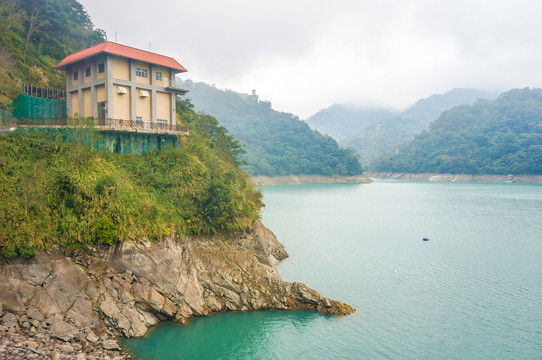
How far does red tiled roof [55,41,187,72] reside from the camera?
22.9 metres

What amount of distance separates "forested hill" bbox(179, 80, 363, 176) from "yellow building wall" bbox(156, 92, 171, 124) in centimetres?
6012

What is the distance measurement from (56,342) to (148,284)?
423cm

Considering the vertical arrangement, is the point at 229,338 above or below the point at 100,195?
below

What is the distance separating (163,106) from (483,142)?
125 m

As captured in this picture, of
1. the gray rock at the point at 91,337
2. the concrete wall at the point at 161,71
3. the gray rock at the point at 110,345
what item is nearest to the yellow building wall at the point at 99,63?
the concrete wall at the point at 161,71

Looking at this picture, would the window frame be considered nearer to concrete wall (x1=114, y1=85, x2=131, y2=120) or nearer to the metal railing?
concrete wall (x1=114, y1=85, x2=131, y2=120)

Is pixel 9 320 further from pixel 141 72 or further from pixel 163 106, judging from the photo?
pixel 141 72

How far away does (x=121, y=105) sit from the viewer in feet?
77.5

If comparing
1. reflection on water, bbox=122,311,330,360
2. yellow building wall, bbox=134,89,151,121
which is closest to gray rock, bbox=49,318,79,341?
reflection on water, bbox=122,311,330,360

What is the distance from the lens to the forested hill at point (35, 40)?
982 inches

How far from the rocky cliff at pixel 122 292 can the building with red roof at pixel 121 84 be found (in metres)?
10.4

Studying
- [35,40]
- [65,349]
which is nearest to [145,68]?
[35,40]

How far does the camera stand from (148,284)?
651 inches

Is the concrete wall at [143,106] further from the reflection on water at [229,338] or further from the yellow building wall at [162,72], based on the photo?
the reflection on water at [229,338]
